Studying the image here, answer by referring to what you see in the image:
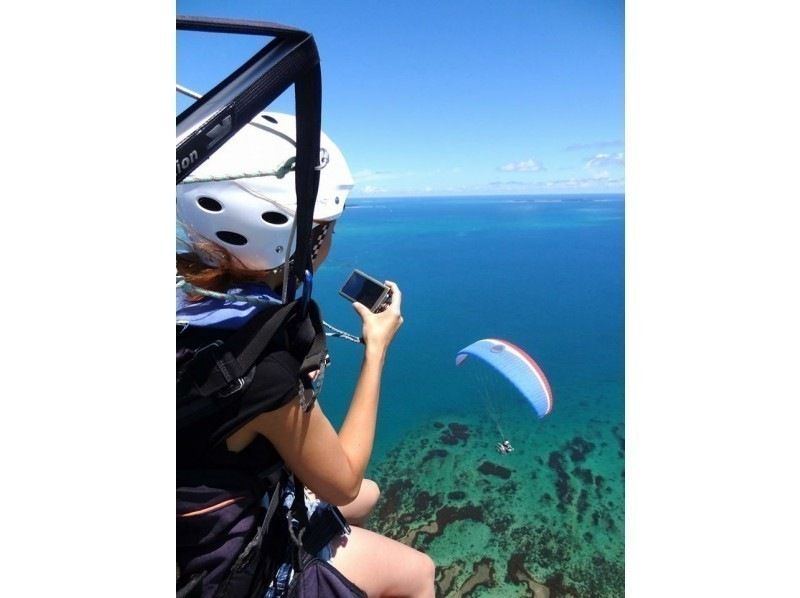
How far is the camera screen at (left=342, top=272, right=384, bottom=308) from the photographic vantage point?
119cm

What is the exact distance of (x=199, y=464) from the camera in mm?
774

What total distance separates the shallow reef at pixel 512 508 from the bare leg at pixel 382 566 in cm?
114

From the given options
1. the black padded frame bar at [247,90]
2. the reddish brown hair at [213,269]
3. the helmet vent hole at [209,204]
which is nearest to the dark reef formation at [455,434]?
the reddish brown hair at [213,269]

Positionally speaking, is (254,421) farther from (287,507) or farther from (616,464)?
(616,464)

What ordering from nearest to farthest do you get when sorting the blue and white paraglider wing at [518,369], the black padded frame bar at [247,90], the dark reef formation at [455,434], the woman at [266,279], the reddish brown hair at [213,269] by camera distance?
the black padded frame bar at [247,90], the woman at [266,279], the reddish brown hair at [213,269], the blue and white paraglider wing at [518,369], the dark reef formation at [455,434]

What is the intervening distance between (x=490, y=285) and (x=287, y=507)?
8.79 m

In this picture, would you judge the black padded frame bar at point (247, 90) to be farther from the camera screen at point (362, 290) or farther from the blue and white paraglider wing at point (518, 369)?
the blue and white paraglider wing at point (518, 369)

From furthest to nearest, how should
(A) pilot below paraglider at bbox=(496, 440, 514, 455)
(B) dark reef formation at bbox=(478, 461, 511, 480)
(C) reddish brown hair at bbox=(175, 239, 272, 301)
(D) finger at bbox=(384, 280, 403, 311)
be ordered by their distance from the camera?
(A) pilot below paraglider at bbox=(496, 440, 514, 455) → (B) dark reef formation at bbox=(478, 461, 511, 480) → (D) finger at bbox=(384, 280, 403, 311) → (C) reddish brown hair at bbox=(175, 239, 272, 301)

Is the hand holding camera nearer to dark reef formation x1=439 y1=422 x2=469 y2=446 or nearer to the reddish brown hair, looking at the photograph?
the reddish brown hair

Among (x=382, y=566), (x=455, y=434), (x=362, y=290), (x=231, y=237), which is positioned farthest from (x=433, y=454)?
(x=231, y=237)

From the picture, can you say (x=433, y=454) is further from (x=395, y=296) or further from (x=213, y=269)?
(x=213, y=269)

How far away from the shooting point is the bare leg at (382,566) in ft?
3.75

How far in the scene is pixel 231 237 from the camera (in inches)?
34.3

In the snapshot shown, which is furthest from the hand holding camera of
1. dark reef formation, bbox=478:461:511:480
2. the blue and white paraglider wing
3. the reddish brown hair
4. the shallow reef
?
dark reef formation, bbox=478:461:511:480
